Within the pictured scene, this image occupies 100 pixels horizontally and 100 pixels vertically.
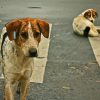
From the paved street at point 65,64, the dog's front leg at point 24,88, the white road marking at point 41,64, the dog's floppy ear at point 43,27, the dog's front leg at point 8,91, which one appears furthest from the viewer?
the white road marking at point 41,64

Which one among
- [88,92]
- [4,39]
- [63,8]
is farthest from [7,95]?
[63,8]

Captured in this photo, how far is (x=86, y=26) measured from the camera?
13.2m

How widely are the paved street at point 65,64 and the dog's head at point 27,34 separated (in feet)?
5.77

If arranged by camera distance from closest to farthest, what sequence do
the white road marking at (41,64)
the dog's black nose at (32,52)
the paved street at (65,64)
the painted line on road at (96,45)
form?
1. the dog's black nose at (32,52)
2. the paved street at (65,64)
3. the white road marking at (41,64)
4. the painted line on road at (96,45)

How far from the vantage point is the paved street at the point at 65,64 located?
7.61 m

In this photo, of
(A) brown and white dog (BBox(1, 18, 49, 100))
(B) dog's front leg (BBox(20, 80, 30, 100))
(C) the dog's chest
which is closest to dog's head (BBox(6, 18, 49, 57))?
(A) brown and white dog (BBox(1, 18, 49, 100))

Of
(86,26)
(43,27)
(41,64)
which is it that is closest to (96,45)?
(86,26)

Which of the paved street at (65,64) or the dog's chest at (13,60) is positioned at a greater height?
the dog's chest at (13,60)

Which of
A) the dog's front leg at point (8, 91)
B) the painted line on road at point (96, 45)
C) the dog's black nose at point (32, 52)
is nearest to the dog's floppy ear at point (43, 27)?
the dog's black nose at point (32, 52)

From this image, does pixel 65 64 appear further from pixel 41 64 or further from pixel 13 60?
pixel 13 60

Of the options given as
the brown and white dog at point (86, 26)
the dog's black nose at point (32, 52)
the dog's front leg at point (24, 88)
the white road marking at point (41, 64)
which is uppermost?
the dog's black nose at point (32, 52)

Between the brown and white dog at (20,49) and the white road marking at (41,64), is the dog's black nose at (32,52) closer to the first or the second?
the brown and white dog at (20,49)

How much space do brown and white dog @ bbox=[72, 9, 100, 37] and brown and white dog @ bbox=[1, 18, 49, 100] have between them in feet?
21.0

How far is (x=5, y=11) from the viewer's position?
1719 centimetres
